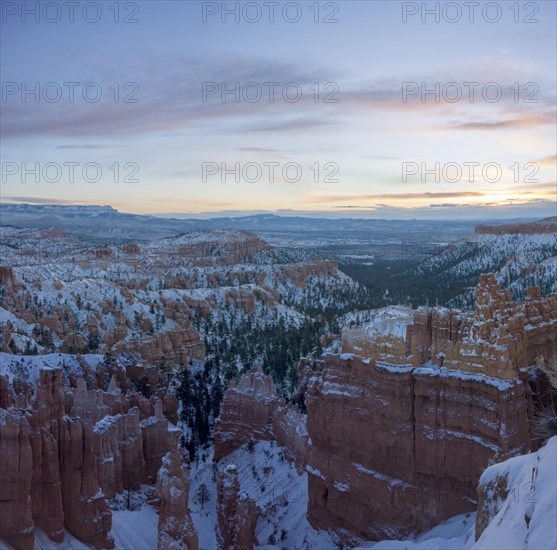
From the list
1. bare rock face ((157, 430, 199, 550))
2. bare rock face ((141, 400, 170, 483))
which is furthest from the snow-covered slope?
bare rock face ((157, 430, 199, 550))

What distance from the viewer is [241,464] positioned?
2458cm

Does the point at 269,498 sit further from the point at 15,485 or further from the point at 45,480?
the point at 15,485

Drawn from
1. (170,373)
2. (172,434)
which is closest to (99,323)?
(170,373)

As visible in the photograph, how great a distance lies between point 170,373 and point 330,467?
28.4 metres

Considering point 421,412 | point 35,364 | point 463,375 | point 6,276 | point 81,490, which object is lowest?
point 35,364

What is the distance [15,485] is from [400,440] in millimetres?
10034

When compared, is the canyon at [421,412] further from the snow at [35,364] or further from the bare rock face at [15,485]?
the snow at [35,364]

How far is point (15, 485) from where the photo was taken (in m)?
14.3

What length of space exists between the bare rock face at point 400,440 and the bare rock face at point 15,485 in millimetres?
8255

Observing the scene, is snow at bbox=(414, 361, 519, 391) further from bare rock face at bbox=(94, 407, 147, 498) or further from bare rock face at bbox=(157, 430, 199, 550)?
bare rock face at bbox=(94, 407, 147, 498)

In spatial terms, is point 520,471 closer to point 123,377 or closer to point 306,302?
point 123,377

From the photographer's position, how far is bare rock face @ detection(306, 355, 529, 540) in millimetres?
14664

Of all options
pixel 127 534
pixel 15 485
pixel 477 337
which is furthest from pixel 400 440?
pixel 15 485

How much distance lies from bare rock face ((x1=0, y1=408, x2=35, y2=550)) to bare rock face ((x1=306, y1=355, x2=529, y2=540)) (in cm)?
826
